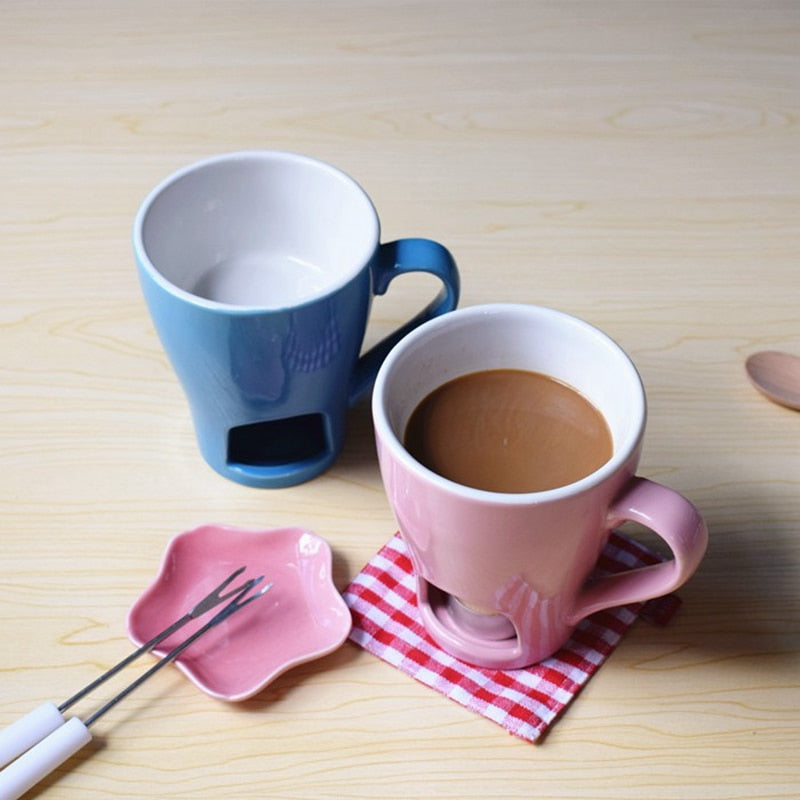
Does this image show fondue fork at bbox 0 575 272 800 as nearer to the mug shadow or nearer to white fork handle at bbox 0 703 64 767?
white fork handle at bbox 0 703 64 767

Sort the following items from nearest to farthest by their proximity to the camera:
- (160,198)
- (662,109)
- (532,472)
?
1. (532,472)
2. (160,198)
3. (662,109)

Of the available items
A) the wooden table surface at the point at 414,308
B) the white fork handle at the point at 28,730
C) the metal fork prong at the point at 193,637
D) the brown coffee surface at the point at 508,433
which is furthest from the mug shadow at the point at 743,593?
the white fork handle at the point at 28,730

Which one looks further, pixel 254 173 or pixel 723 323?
pixel 723 323

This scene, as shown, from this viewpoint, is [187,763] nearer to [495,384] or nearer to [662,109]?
[495,384]

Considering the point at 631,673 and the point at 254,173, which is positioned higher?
the point at 254,173

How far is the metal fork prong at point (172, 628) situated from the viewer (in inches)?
25.1

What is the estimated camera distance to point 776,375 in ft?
2.74

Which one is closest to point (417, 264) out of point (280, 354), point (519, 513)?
point (280, 354)

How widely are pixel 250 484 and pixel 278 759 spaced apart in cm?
20

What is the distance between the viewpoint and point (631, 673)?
68 centimetres

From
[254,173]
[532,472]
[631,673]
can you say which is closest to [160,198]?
[254,173]

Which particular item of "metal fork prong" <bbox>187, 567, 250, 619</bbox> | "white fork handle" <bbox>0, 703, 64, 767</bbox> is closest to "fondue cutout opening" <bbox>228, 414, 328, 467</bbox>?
"metal fork prong" <bbox>187, 567, 250, 619</bbox>

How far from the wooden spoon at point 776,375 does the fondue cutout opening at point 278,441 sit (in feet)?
1.05

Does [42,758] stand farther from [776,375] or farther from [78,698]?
[776,375]
